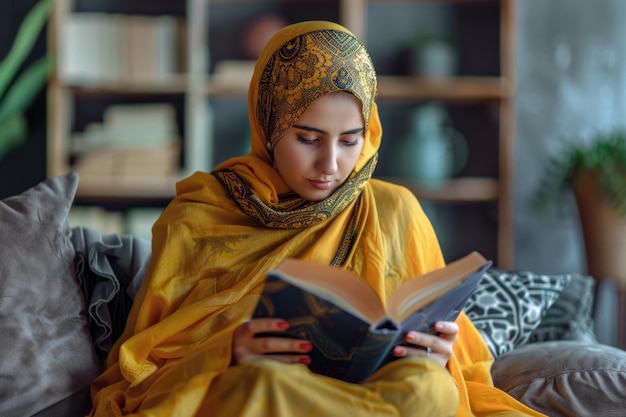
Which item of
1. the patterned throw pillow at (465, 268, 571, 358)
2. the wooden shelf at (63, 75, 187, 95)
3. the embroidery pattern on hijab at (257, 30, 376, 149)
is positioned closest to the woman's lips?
the embroidery pattern on hijab at (257, 30, 376, 149)

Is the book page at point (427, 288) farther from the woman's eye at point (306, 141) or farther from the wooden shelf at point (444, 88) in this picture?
the wooden shelf at point (444, 88)

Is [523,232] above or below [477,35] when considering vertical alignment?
below

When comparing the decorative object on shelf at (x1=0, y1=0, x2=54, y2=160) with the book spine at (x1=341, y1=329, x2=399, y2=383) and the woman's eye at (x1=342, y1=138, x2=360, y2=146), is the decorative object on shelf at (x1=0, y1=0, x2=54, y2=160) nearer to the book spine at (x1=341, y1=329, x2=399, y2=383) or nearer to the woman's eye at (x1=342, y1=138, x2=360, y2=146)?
the woman's eye at (x1=342, y1=138, x2=360, y2=146)

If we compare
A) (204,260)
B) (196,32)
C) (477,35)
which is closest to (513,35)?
(477,35)

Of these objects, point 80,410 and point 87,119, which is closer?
point 80,410

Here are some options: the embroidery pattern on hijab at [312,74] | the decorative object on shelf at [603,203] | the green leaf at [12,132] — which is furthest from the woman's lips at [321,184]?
the green leaf at [12,132]

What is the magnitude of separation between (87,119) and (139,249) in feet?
7.21

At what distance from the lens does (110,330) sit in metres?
1.84

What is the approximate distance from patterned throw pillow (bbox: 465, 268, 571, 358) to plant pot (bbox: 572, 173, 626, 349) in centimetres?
126

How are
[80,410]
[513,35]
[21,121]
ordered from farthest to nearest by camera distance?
[21,121], [513,35], [80,410]

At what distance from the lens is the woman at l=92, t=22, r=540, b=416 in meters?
1.63

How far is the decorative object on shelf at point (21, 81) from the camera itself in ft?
11.8

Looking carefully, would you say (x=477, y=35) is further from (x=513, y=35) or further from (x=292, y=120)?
(x=292, y=120)

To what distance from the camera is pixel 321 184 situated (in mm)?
1749
